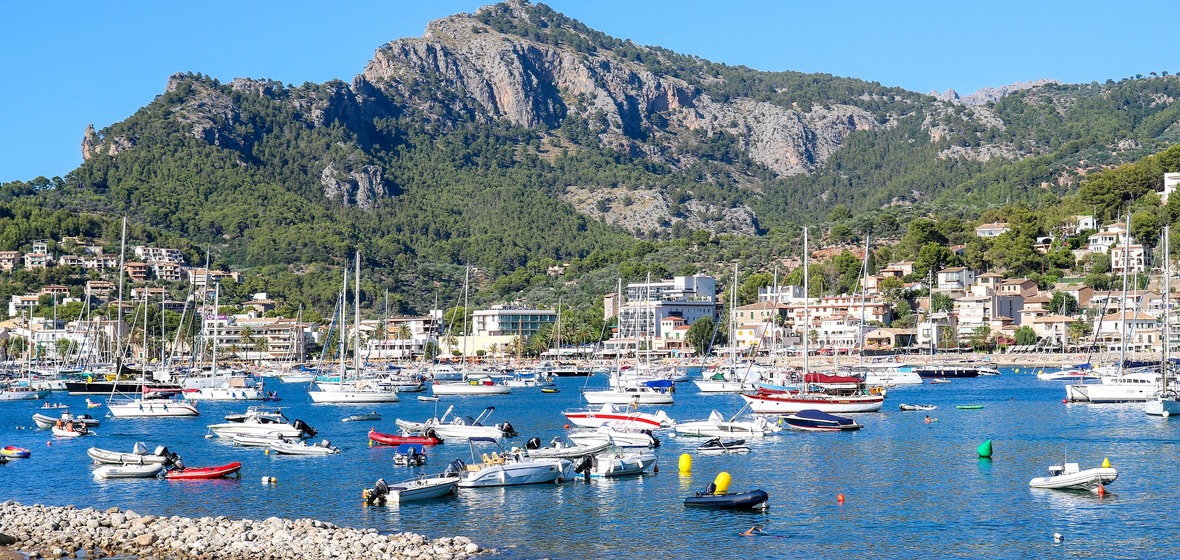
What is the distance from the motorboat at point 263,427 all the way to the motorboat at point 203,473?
9189 millimetres

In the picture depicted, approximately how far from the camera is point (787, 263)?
191m

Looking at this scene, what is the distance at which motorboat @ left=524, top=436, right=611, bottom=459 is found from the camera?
46.3 meters

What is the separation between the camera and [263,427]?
2180 inches

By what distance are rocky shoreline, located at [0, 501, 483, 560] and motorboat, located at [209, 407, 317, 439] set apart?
20327mm

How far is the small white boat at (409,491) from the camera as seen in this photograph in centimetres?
3769

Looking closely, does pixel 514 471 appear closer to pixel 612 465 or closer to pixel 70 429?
pixel 612 465

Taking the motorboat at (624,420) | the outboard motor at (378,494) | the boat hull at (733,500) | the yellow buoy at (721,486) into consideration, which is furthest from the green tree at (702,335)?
the outboard motor at (378,494)

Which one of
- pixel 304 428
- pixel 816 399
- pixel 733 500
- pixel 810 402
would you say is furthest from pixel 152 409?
pixel 733 500

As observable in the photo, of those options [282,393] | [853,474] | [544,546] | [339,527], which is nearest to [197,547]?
[339,527]

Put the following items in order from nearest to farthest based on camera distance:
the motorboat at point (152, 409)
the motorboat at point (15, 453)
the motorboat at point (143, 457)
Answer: the motorboat at point (143, 457), the motorboat at point (15, 453), the motorboat at point (152, 409)

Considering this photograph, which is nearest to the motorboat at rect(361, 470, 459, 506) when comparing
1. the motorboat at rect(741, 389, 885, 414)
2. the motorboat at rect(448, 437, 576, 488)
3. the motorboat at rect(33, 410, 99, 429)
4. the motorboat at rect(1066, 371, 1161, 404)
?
the motorboat at rect(448, 437, 576, 488)

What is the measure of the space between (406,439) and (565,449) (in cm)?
967

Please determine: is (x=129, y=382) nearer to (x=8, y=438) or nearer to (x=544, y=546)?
(x=8, y=438)

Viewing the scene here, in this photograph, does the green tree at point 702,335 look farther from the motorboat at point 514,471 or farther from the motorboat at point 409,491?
the motorboat at point 409,491
